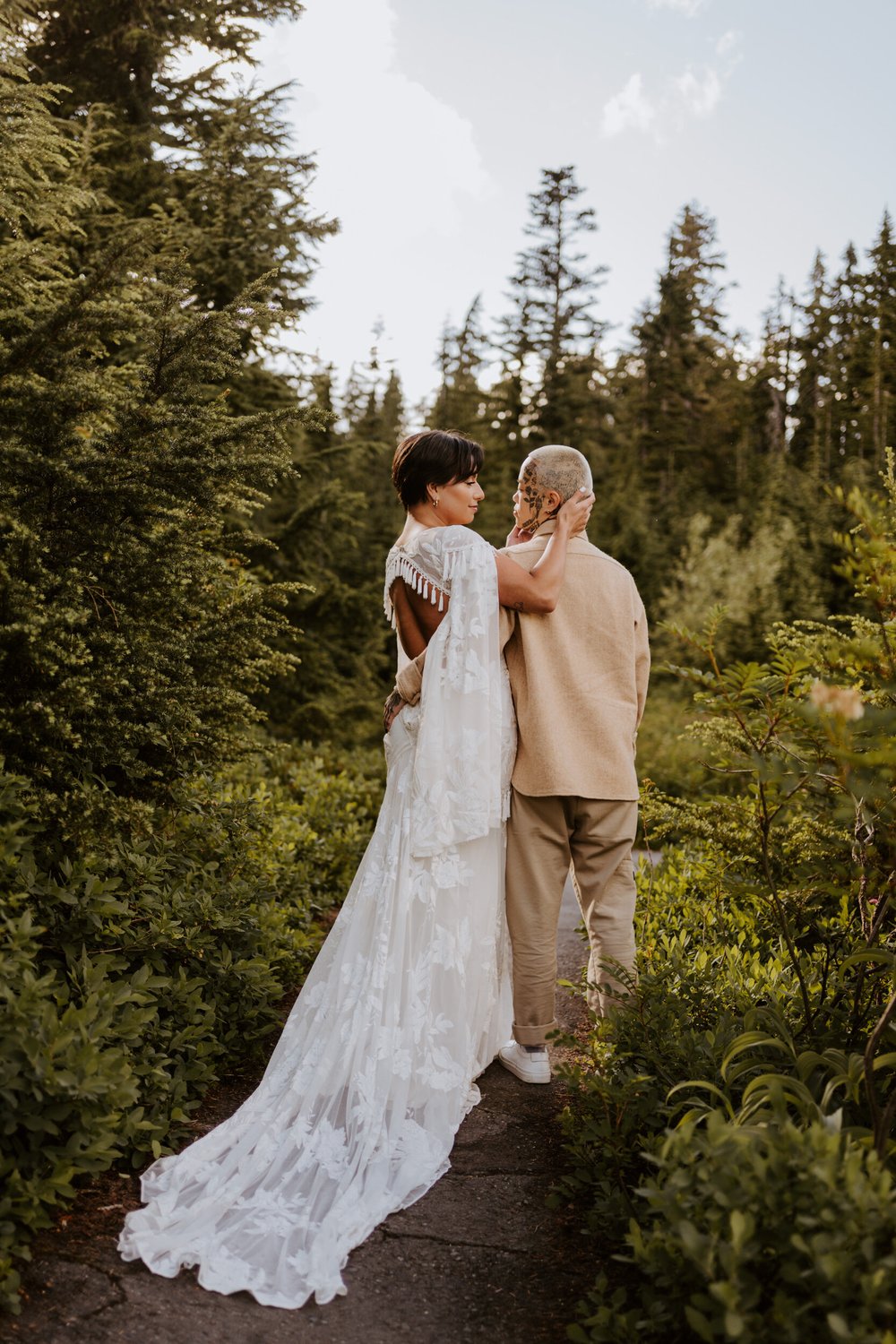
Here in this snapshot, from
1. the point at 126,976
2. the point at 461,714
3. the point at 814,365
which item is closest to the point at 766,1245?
the point at 461,714

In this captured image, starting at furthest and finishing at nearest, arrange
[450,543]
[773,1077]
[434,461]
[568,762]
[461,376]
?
[461,376], [434,461], [450,543], [568,762], [773,1077]

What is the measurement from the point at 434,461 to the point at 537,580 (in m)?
0.69

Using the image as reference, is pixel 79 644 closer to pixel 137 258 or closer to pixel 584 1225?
pixel 137 258

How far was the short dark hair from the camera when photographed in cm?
415

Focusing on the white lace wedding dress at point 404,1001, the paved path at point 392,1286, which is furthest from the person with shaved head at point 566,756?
the paved path at point 392,1286

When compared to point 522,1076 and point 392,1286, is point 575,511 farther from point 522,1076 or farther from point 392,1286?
point 392,1286

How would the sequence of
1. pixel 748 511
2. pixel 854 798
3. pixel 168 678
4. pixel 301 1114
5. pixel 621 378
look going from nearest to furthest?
pixel 854 798 < pixel 301 1114 < pixel 168 678 < pixel 748 511 < pixel 621 378

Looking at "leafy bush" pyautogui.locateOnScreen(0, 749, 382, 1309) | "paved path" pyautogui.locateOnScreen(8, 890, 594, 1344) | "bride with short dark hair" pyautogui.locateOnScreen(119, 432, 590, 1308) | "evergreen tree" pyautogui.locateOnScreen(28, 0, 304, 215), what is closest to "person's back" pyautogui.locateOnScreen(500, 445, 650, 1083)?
"bride with short dark hair" pyautogui.locateOnScreen(119, 432, 590, 1308)

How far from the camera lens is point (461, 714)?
3.96 meters

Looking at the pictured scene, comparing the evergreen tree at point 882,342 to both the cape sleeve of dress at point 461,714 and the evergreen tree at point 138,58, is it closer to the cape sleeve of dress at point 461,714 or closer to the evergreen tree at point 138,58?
the evergreen tree at point 138,58

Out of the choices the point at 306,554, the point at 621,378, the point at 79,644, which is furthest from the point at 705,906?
the point at 621,378

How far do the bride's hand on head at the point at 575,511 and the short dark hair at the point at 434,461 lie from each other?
427mm

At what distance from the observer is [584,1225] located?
9.89 feet

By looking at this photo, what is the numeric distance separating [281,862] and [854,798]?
373 cm
